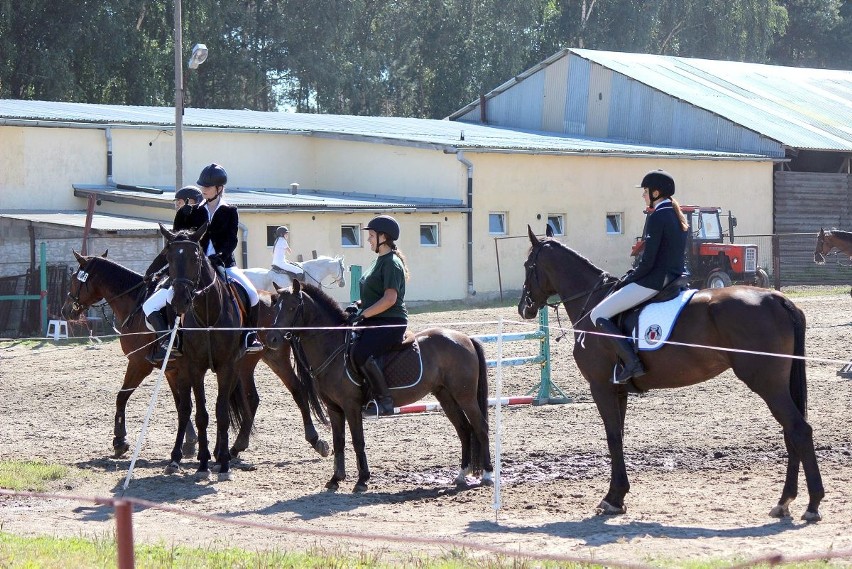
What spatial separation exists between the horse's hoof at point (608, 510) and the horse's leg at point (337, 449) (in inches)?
98.6

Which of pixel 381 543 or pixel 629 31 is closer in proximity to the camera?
pixel 381 543

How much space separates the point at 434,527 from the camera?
28.2 feet

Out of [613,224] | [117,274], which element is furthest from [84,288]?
[613,224]

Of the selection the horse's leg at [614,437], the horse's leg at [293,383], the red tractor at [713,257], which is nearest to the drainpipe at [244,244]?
the red tractor at [713,257]

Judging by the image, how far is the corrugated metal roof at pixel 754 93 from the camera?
1583 inches

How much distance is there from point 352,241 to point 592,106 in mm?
16179

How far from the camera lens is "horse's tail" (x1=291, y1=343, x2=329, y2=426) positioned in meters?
10.6

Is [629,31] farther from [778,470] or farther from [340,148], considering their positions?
[778,470]

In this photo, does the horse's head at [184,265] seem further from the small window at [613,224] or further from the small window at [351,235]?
the small window at [613,224]

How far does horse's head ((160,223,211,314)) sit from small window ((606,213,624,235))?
27.5 m

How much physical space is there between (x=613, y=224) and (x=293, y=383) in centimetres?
2620

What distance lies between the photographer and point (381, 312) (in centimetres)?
Result: 1026

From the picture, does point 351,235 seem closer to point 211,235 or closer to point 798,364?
point 211,235

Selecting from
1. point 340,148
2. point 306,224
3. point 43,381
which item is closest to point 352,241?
point 306,224
